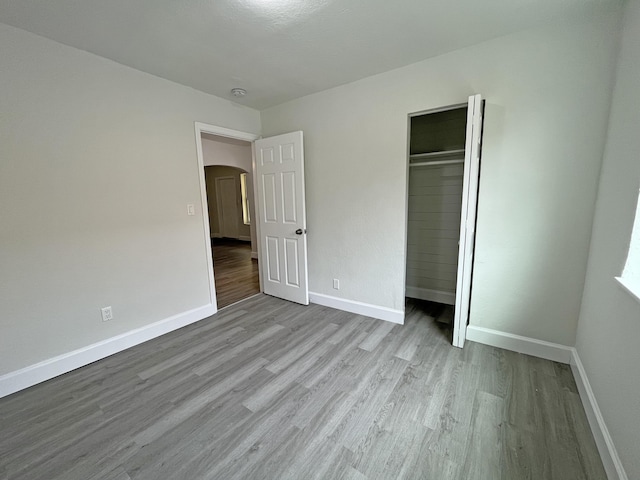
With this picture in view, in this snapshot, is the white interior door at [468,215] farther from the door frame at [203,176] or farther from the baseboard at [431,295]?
the door frame at [203,176]

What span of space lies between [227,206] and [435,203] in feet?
24.4

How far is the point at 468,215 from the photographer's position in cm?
217

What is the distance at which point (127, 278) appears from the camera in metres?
2.48

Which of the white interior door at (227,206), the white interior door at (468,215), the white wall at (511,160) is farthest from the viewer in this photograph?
the white interior door at (227,206)

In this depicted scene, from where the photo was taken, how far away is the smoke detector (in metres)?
2.88

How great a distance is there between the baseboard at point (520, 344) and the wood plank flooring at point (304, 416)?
0.25 feet

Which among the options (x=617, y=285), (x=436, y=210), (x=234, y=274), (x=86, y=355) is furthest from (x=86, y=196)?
(x=617, y=285)

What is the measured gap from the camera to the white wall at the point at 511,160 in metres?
1.85

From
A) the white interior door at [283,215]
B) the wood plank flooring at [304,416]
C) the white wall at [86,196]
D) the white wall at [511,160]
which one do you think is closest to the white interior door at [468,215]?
the white wall at [511,160]

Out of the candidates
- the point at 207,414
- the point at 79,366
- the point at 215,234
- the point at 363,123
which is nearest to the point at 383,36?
the point at 363,123

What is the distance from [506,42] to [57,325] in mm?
4186

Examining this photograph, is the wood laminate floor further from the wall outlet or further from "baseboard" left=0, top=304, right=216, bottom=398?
the wall outlet

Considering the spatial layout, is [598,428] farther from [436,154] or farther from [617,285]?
[436,154]

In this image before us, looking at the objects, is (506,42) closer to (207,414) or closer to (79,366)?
(207,414)
